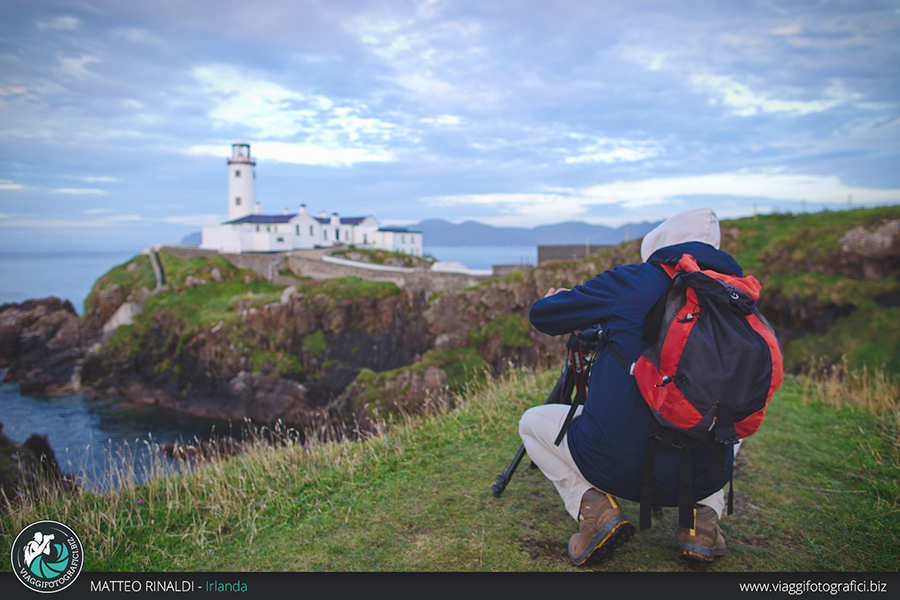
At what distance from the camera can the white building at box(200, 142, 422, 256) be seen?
54.3 meters

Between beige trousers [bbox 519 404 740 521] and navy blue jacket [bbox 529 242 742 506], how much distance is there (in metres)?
0.19

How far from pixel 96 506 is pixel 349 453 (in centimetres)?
258

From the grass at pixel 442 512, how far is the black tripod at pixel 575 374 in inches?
16.2

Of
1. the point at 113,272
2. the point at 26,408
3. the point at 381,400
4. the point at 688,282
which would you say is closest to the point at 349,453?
the point at 688,282

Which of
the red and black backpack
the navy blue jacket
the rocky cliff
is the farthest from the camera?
the rocky cliff

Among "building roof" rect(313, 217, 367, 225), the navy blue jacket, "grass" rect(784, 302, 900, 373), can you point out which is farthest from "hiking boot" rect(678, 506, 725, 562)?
"building roof" rect(313, 217, 367, 225)

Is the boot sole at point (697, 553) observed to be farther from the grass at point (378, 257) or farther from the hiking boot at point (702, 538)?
the grass at point (378, 257)

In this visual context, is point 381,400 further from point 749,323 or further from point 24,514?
point 749,323

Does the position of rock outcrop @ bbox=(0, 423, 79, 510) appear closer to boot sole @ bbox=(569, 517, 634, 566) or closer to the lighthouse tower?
boot sole @ bbox=(569, 517, 634, 566)

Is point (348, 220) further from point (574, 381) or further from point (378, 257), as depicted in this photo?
point (574, 381)

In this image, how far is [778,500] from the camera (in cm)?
449

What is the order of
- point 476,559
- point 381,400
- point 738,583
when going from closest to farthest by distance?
1. point 738,583
2. point 476,559
3. point 381,400

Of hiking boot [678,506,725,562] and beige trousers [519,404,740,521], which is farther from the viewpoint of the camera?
beige trousers [519,404,740,521]

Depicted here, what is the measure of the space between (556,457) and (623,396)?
87 centimetres
